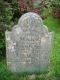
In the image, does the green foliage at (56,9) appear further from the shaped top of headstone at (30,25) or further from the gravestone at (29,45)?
the shaped top of headstone at (30,25)

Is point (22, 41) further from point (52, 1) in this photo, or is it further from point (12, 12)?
point (52, 1)

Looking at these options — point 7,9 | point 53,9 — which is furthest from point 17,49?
point 53,9

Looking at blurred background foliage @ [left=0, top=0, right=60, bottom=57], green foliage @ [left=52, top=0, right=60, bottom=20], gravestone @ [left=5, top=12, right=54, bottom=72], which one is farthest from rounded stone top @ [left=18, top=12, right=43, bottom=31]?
green foliage @ [left=52, top=0, right=60, bottom=20]

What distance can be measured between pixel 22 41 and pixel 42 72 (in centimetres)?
83

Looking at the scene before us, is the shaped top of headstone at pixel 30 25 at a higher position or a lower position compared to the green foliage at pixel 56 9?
higher

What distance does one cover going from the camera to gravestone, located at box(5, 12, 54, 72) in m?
6.32

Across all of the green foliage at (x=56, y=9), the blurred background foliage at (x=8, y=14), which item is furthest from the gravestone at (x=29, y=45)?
the green foliage at (x=56, y=9)

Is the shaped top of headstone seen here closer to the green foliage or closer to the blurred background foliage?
the blurred background foliage

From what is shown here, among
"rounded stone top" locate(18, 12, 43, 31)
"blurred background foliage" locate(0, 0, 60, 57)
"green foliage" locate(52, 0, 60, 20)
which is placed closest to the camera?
"rounded stone top" locate(18, 12, 43, 31)

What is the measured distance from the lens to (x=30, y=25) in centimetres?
632

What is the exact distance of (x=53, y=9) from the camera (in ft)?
35.3

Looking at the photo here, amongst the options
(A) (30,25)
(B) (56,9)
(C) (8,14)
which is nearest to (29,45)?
(A) (30,25)

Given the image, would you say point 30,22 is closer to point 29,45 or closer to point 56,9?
point 29,45

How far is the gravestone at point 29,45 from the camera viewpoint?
20.7 feet
